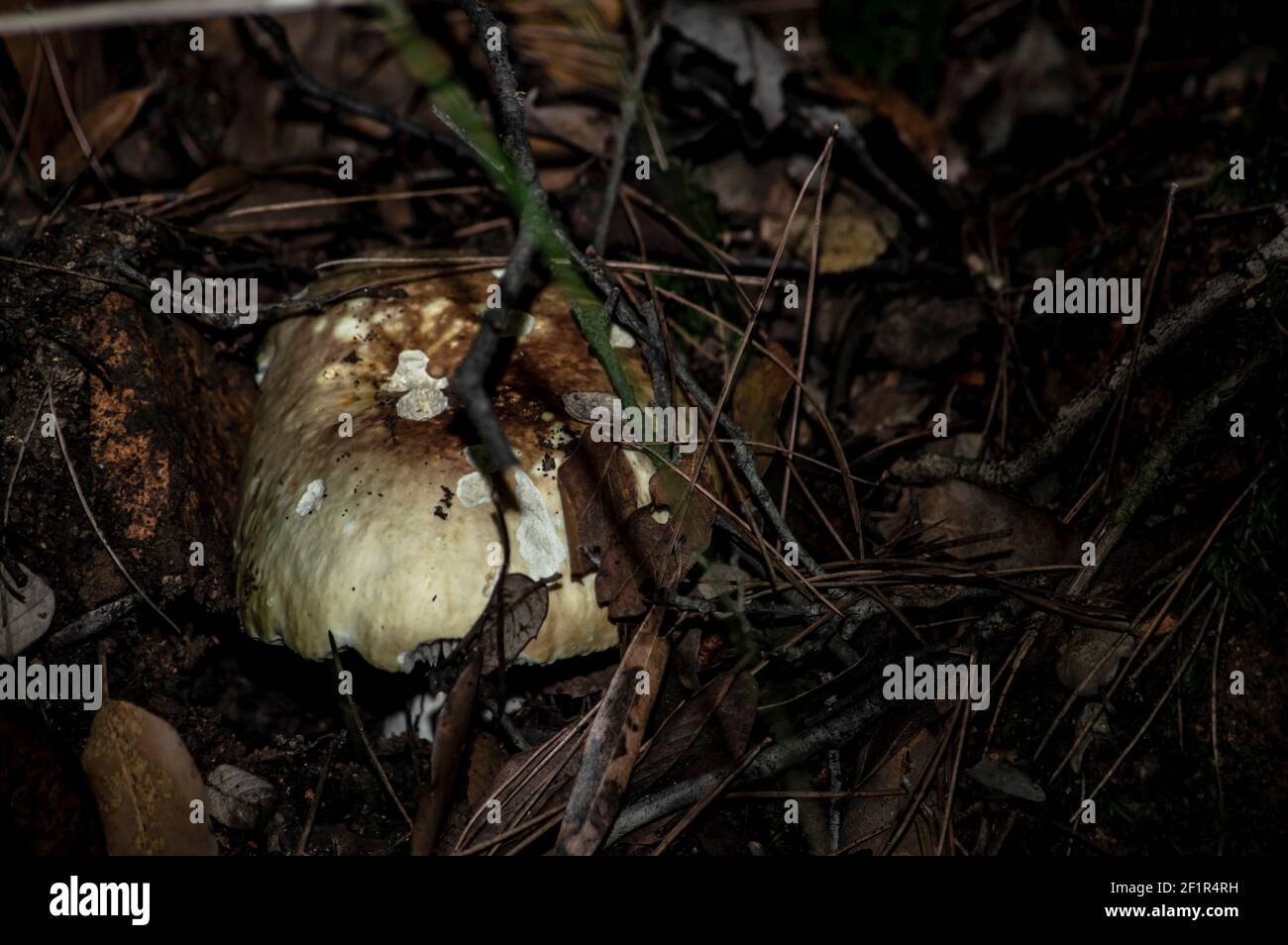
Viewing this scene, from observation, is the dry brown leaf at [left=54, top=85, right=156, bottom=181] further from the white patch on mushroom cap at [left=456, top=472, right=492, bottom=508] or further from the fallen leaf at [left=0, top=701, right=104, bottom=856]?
the white patch on mushroom cap at [left=456, top=472, right=492, bottom=508]

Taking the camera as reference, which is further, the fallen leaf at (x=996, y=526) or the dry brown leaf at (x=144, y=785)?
the fallen leaf at (x=996, y=526)

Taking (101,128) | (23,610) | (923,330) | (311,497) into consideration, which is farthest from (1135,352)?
(101,128)

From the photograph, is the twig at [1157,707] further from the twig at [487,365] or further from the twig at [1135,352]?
the twig at [487,365]

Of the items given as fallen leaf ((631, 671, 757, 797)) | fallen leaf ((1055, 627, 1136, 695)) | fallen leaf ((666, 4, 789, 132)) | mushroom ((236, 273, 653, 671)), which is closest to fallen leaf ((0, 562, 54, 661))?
mushroom ((236, 273, 653, 671))

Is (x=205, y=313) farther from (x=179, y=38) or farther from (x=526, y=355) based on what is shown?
(x=179, y=38)

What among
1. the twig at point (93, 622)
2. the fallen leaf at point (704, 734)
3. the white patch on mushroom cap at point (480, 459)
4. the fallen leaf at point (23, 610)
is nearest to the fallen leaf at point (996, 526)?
the fallen leaf at point (704, 734)

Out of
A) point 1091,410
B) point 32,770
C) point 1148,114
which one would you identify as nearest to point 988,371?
point 1091,410
